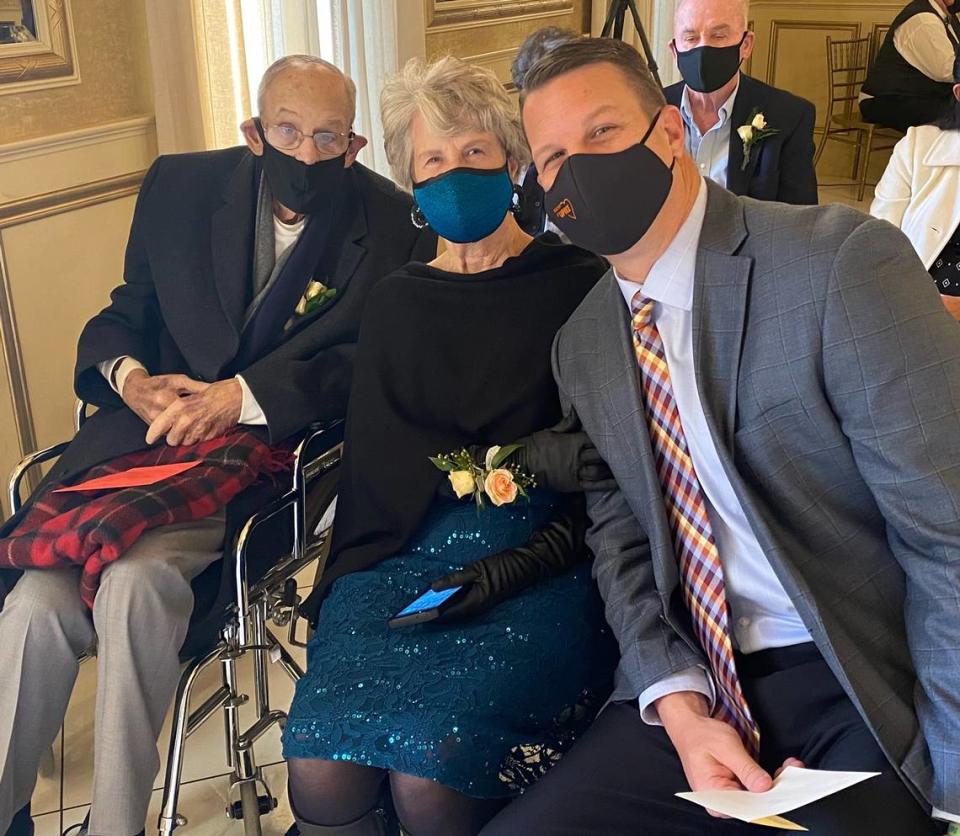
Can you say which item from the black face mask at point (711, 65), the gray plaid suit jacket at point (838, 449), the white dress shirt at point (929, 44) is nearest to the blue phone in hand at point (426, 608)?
the gray plaid suit jacket at point (838, 449)

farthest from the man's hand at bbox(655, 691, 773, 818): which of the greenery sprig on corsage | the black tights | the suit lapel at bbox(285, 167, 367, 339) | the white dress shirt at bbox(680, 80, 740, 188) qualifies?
the white dress shirt at bbox(680, 80, 740, 188)

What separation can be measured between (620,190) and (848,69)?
6.75 m

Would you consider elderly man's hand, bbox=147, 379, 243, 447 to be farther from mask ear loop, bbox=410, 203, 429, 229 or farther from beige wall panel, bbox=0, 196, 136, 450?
beige wall panel, bbox=0, 196, 136, 450

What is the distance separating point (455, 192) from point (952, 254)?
58.5 inches

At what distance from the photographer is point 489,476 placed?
5.57 ft

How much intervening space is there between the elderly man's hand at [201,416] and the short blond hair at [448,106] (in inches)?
21.9

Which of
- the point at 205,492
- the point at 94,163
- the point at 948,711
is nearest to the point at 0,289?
the point at 94,163

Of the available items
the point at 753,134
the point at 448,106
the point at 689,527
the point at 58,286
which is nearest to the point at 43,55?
the point at 58,286

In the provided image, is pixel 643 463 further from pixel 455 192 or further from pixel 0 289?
pixel 0 289

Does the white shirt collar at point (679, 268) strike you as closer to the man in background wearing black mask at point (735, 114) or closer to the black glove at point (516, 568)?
the black glove at point (516, 568)

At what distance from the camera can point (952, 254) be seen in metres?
2.62

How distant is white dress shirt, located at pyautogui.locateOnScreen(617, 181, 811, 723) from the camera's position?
1.43 meters

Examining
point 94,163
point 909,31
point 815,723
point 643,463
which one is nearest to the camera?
point 815,723

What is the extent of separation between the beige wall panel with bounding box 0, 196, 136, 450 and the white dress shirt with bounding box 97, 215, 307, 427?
2.32 ft
